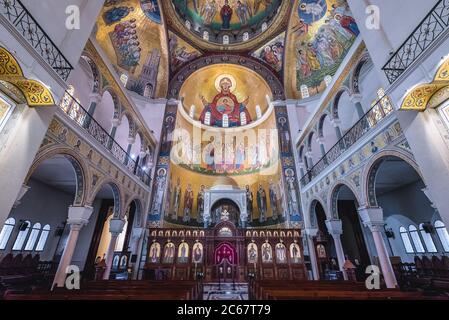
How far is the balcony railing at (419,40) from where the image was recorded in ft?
13.5

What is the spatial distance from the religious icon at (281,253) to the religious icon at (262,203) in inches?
171

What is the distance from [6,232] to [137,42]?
48.9 feet

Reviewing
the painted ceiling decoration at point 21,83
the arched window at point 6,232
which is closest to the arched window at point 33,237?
the arched window at point 6,232

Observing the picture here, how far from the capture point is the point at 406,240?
12.7m

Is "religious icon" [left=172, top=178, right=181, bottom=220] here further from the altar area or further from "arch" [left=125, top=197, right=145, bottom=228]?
"arch" [left=125, top=197, right=145, bottom=228]

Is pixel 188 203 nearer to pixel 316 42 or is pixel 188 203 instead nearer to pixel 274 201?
pixel 274 201

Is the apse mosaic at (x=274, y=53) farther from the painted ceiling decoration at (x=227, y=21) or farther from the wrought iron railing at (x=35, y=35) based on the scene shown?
the wrought iron railing at (x=35, y=35)

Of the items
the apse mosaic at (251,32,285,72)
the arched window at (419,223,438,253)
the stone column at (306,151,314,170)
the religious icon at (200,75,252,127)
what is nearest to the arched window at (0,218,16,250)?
the religious icon at (200,75,252,127)

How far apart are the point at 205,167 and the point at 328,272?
13.5 m

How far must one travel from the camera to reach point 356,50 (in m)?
9.08

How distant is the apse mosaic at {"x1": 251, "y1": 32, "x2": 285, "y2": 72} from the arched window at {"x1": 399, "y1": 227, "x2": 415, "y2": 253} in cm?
1652

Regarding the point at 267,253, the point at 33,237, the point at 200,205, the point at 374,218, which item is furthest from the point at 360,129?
the point at 33,237

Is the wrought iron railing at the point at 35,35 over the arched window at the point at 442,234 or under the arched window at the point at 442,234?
over

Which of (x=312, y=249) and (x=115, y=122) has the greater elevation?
(x=115, y=122)
